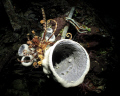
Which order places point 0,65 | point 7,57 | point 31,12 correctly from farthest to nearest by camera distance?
point 31,12
point 7,57
point 0,65

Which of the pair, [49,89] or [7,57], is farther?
[49,89]

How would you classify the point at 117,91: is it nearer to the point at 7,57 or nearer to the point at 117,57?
the point at 117,57

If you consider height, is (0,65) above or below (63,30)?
below

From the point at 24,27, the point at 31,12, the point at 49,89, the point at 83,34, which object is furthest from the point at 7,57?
the point at 83,34

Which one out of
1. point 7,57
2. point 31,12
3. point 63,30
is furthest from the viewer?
point 31,12

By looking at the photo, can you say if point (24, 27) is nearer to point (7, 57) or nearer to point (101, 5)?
point (7, 57)

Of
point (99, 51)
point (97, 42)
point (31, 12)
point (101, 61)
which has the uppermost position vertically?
point (31, 12)
